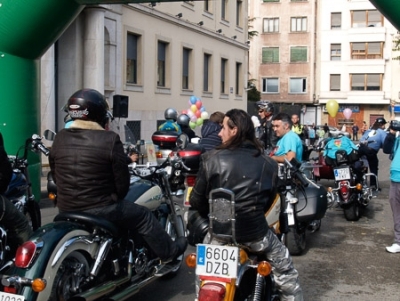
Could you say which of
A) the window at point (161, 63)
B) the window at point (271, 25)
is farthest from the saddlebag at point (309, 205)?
the window at point (271, 25)

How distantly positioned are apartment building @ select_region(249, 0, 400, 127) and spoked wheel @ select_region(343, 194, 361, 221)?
45486 millimetres

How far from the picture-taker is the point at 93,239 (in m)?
4.34

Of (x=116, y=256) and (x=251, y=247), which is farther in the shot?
(x=116, y=256)

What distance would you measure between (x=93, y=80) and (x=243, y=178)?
51.1ft

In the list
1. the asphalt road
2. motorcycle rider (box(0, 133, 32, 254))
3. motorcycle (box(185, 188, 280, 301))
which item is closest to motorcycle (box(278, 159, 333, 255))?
the asphalt road

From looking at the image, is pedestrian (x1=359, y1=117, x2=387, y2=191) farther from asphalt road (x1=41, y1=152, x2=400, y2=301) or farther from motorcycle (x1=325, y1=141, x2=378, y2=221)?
asphalt road (x1=41, y1=152, x2=400, y2=301)

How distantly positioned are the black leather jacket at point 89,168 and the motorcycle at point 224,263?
908 millimetres

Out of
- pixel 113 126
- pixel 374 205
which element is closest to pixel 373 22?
pixel 113 126

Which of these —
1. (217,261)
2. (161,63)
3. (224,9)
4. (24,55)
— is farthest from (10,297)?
(224,9)

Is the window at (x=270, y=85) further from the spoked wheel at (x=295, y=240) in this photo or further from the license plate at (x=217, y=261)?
the license plate at (x=217, y=261)

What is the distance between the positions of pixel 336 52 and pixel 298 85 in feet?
15.6

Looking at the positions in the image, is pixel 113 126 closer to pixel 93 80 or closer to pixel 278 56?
pixel 93 80

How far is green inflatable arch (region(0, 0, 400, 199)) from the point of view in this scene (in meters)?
7.68

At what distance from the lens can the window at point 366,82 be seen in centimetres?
5459
